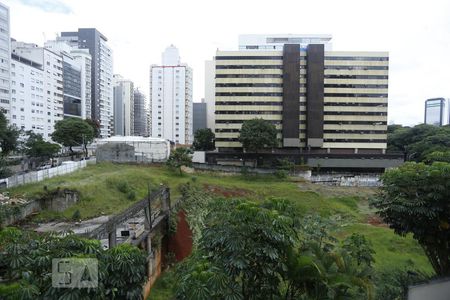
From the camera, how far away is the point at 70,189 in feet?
61.1

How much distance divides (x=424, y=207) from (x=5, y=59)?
174 feet

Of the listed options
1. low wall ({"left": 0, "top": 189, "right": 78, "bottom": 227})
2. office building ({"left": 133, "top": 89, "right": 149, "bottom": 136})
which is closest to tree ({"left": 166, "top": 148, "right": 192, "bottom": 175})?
low wall ({"left": 0, "top": 189, "right": 78, "bottom": 227})

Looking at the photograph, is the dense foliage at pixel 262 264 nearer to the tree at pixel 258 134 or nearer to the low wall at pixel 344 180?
the low wall at pixel 344 180

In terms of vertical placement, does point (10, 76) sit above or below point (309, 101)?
above

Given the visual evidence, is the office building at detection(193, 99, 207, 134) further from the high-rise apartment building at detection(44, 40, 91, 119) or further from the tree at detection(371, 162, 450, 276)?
the tree at detection(371, 162, 450, 276)

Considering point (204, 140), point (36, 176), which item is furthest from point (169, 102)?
point (36, 176)

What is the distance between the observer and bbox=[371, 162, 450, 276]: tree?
666 cm

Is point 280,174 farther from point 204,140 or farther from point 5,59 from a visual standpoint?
point 5,59

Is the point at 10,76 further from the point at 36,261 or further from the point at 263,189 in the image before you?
the point at 36,261

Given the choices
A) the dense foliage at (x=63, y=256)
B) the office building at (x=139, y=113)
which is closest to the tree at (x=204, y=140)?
the dense foliage at (x=63, y=256)

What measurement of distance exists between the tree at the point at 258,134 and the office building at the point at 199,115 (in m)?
42.5

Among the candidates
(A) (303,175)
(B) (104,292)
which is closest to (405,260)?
(B) (104,292)

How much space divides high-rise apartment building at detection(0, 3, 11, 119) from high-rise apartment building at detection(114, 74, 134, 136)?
153 ft

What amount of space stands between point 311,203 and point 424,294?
68.8 ft
